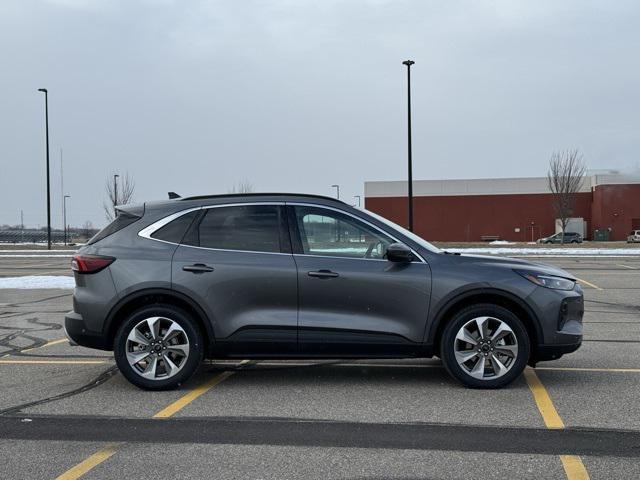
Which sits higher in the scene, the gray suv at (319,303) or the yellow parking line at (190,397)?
the gray suv at (319,303)

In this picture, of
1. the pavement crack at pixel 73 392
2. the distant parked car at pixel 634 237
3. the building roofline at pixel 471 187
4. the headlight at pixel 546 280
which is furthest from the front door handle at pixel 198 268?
the building roofline at pixel 471 187

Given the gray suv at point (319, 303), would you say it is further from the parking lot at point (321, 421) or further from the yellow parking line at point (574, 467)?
the yellow parking line at point (574, 467)

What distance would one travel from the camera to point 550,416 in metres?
A: 4.85

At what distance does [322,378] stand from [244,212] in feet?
5.96

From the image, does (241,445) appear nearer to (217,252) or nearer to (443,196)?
(217,252)

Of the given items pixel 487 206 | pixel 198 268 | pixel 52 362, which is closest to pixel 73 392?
pixel 52 362

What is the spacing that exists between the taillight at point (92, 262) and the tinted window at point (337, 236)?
5.82ft

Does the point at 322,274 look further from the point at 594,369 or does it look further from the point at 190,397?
the point at 594,369

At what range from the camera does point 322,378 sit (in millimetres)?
6195

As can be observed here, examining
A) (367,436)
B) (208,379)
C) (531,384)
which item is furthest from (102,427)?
(531,384)

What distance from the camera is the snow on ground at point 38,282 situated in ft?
51.7

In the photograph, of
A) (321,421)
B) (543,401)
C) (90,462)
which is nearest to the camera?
(90,462)

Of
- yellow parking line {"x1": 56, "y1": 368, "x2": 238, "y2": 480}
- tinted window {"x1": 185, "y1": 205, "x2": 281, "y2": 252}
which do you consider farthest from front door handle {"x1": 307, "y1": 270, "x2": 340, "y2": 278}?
yellow parking line {"x1": 56, "y1": 368, "x2": 238, "y2": 480}

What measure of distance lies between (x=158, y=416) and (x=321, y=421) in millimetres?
1298
